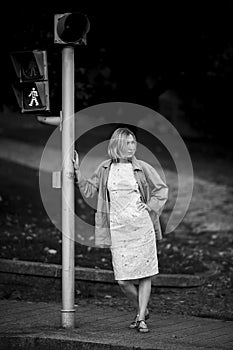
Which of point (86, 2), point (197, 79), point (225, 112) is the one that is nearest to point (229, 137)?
point (225, 112)

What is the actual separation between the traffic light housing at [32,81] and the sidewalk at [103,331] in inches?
78.2

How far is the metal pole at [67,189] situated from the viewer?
8.99m

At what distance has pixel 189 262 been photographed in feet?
41.0

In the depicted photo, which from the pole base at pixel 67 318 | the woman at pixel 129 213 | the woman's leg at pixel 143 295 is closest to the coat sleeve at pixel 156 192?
the woman at pixel 129 213

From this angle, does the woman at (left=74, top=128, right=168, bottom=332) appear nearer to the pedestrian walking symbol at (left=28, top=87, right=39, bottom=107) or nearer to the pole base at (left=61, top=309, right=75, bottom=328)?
the pole base at (left=61, top=309, right=75, bottom=328)

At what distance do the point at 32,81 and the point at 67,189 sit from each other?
40.4 inches

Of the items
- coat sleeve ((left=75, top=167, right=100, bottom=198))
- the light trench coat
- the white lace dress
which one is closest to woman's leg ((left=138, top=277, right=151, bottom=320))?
the white lace dress

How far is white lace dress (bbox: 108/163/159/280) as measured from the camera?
888cm

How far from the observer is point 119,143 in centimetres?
897

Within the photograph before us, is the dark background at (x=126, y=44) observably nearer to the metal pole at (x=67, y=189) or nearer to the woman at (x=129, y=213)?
the metal pole at (x=67, y=189)

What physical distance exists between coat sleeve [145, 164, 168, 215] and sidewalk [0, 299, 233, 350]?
1111 mm

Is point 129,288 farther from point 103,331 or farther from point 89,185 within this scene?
point 89,185

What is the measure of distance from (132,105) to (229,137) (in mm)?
9307

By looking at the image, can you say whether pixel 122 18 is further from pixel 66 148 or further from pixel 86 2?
pixel 66 148
